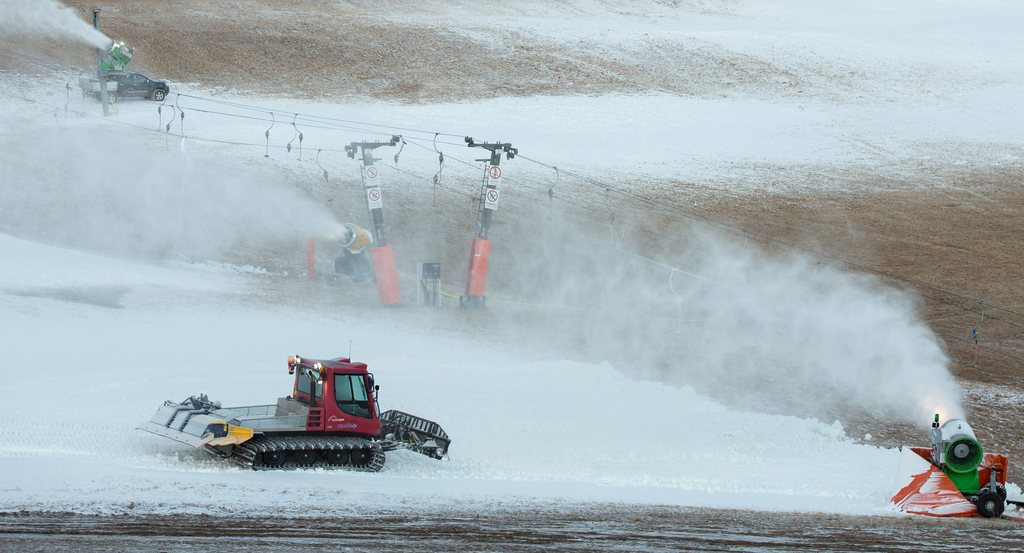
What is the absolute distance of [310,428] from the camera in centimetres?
1816

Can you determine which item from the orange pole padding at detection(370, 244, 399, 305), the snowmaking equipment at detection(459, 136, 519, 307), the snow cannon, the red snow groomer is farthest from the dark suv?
the red snow groomer

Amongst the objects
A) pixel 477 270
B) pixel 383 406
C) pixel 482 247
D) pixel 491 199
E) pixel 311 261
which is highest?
pixel 491 199

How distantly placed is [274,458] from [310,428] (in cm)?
83

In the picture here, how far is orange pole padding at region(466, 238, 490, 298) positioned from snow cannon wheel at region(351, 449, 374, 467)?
13.5 metres

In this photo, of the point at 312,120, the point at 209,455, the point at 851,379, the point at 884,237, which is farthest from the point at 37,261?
the point at 884,237

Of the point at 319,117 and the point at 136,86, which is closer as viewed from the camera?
the point at 136,86

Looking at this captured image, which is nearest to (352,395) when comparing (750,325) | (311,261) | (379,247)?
(379,247)

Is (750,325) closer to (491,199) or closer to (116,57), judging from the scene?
(491,199)

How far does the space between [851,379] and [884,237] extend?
1393 centimetres

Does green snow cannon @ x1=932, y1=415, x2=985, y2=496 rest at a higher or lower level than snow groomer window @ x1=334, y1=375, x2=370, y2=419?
lower

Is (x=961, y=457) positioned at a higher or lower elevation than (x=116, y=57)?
lower

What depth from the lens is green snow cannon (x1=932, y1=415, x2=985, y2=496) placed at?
18031 millimetres

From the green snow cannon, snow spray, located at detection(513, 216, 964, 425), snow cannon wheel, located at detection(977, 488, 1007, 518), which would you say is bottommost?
snow cannon wheel, located at detection(977, 488, 1007, 518)

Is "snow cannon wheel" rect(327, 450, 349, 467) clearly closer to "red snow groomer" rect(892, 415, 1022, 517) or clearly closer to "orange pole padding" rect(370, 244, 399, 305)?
"red snow groomer" rect(892, 415, 1022, 517)
